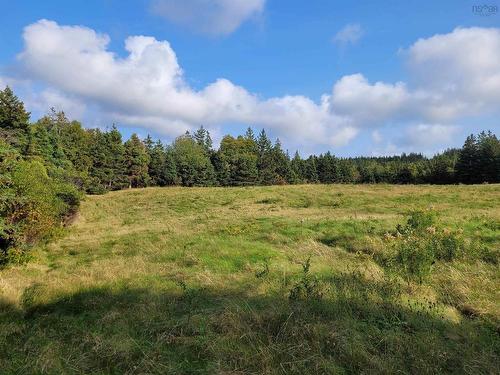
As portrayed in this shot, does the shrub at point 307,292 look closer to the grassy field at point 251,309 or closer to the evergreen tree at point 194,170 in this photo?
the grassy field at point 251,309

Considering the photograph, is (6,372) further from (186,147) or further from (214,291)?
(186,147)

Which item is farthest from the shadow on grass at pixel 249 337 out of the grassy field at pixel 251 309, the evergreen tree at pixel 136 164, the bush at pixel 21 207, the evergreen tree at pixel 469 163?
the evergreen tree at pixel 469 163

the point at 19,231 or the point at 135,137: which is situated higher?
the point at 135,137

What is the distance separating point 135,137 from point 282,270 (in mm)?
78023

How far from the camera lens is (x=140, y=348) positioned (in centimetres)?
632

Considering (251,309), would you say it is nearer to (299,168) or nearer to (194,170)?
(194,170)

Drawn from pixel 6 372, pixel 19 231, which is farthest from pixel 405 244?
pixel 19 231

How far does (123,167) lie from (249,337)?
72979 millimetres

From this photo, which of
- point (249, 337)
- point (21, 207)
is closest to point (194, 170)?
point (21, 207)

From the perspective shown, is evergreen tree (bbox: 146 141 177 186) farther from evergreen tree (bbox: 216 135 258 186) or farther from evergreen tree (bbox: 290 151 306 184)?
evergreen tree (bbox: 290 151 306 184)

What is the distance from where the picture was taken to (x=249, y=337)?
6.75 metres

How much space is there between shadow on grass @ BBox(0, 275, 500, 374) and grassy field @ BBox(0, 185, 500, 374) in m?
0.03

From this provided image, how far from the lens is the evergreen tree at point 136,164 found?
76438mm

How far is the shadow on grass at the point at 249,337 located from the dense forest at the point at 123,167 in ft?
31.3
